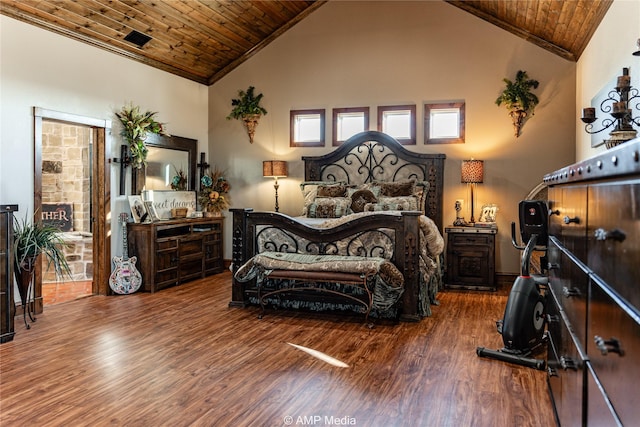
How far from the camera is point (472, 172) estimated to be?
5.85m

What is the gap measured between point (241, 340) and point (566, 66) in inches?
200

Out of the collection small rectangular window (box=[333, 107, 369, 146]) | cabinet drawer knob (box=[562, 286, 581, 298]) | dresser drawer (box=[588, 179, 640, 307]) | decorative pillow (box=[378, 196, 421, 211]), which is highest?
small rectangular window (box=[333, 107, 369, 146])

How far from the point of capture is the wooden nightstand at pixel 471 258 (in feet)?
18.5

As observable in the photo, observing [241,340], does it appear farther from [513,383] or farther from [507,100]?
[507,100]

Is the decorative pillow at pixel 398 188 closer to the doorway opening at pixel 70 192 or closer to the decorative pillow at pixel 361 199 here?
the decorative pillow at pixel 361 199

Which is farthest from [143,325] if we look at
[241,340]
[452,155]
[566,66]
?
[566,66]

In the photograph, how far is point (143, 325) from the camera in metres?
4.16

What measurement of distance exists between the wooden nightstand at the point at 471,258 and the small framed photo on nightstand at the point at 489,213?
0.32 m

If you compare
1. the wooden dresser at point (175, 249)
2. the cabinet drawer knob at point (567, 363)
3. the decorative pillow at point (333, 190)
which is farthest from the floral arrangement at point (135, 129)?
the cabinet drawer knob at point (567, 363)

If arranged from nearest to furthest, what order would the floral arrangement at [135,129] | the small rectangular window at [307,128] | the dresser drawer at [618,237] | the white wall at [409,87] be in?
Answer: the dresser drawer at [618,237]
the floral arrangement at [135,129]
the white wall at [409,87]
the small rectangular window at [307,128]

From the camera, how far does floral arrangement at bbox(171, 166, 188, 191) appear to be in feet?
21.6

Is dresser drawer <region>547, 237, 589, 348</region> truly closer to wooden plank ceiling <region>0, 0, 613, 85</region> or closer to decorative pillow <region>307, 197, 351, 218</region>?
wooden plank ceiling <region>0, 0, 613, 85</region>

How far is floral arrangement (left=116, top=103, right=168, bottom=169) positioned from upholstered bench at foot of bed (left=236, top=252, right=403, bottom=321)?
2330 millimetres

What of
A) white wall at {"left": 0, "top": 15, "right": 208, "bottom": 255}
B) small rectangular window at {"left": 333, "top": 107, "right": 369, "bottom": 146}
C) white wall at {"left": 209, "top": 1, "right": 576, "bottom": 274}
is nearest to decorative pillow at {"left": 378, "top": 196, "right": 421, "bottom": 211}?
white wall at {"left": 209, "top": 1, "right": 576, "bottom": 274}
